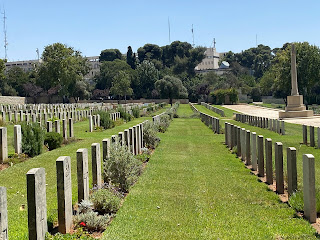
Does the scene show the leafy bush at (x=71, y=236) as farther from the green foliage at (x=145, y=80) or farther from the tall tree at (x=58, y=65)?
the green foliage at (x=145, y=80)

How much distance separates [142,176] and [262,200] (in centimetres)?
300

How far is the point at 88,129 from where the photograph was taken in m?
21.9

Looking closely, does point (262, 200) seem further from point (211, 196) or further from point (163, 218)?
point (163, 218)

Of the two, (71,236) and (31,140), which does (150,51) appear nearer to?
(31,140)

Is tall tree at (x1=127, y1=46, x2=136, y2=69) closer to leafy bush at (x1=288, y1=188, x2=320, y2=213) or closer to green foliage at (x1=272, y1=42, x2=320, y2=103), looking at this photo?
green foliage at (x1=272, y1=42, x2=320, y2=103)

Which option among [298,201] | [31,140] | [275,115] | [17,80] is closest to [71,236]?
[298,201]

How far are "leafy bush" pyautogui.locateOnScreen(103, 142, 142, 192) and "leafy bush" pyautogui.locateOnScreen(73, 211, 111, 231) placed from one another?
6.26 feet

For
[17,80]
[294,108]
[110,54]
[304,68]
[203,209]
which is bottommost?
[203,209]

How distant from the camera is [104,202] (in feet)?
20.8

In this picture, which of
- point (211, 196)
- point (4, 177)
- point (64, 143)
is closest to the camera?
point (211, 196)

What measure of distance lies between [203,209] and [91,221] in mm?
1954

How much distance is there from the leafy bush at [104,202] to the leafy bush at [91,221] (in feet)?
1.96

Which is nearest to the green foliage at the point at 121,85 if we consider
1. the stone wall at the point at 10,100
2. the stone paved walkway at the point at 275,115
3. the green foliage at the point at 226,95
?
the green foliage at the point at 226,95

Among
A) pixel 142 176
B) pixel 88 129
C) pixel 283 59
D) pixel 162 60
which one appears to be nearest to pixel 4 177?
pixel 142 176
